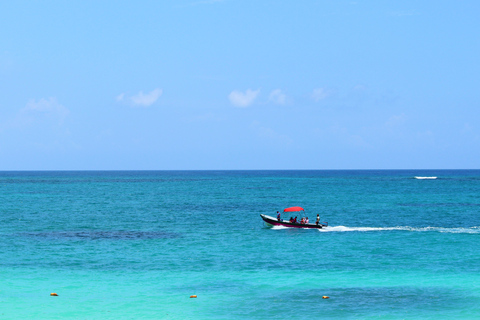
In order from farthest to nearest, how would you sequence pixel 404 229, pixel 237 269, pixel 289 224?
pixel 289 224, pixel 404 229, pixel 237 269

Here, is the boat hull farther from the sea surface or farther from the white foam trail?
the sea surface

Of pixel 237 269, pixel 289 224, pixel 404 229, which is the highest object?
pixel 289 224

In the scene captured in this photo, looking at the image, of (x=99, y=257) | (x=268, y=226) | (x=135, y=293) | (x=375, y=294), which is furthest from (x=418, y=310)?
(x=268, y=226)

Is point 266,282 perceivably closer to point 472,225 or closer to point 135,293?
point 135,293

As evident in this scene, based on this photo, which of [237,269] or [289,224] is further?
[289,224]

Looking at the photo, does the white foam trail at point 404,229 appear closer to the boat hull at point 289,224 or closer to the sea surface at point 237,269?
the sea surface at point 237,269

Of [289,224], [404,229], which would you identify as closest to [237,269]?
[289,224]

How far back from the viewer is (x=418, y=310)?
1070 inches

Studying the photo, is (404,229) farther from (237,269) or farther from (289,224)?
(237,269)

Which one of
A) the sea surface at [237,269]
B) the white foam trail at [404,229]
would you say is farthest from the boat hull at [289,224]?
the sea surface at [237,269]

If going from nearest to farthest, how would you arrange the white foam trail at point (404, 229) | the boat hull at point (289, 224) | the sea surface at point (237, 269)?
1. the sea surface at point (237, 269)
2. the white foam trail at point (404, 229)
3. the boat hull at point (289, 224)

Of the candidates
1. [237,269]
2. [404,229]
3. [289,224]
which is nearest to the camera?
[237,269]

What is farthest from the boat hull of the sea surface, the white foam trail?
the sea surface

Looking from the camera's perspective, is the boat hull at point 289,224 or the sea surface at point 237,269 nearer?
the sea surface at point 237,269
